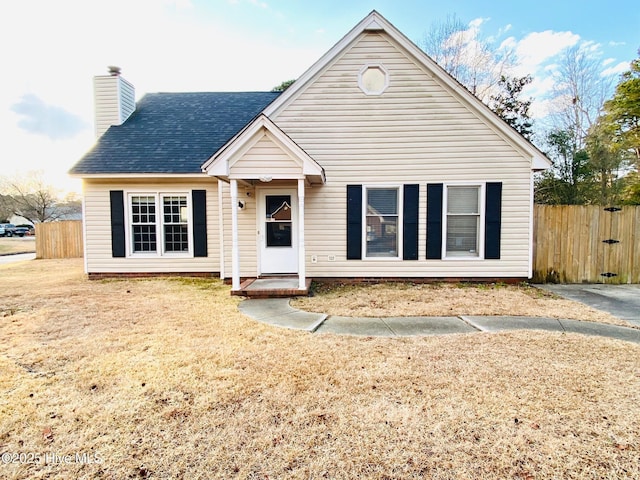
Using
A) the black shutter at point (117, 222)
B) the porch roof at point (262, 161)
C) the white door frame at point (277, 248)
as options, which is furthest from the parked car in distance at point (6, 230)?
the porch roof at point (262, 161)

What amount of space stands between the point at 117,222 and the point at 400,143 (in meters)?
8.06

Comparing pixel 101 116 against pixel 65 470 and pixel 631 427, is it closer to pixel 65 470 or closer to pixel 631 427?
pixel 65 470

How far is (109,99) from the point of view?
1060 centimetres

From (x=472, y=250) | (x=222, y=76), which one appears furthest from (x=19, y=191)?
(x=472, y=250)

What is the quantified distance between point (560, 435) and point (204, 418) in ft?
9.04

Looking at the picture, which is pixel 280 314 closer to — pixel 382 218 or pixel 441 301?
pixel 441 301

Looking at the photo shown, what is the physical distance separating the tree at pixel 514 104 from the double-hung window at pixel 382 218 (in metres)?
12.9

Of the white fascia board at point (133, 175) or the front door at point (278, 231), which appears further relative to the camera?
the white fascia board at point (133, 175)

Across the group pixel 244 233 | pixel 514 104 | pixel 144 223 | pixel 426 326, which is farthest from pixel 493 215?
pixel 514 104

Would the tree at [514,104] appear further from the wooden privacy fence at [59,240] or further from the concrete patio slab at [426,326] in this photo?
the wooden privacy fence at [59,240]

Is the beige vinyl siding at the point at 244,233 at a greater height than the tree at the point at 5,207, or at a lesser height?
lesser

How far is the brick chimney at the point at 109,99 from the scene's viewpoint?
10438 mm

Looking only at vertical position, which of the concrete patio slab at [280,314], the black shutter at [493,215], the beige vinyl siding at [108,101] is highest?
the beige vinyl siding at [108,101]

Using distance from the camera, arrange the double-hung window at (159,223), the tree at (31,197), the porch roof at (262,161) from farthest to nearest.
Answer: the tree at (31,197)
the double-hung window at (159,223)
the porch roof at (262,161)
